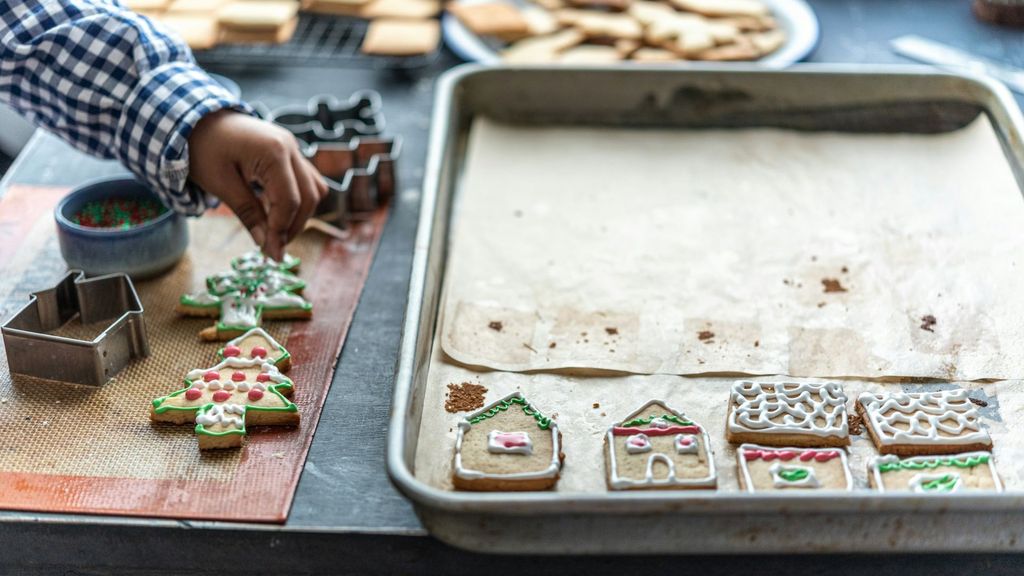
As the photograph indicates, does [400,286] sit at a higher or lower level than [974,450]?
lower

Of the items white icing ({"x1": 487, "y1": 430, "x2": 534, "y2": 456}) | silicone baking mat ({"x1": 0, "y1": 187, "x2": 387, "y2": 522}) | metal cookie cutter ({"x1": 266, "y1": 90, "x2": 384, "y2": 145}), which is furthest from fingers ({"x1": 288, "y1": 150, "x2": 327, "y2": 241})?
white icing ({"x1": 487, "y1": 430, "x2": 534, "y2": 456})

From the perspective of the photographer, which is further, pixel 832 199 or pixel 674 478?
pixel 832 199

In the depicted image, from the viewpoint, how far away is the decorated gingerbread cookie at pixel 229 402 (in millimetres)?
1157

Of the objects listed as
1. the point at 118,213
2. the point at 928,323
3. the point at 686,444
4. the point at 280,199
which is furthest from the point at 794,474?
the point at 118,213

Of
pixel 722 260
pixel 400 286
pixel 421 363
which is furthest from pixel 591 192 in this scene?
pixel 421 363

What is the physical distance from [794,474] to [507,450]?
297 millimetres

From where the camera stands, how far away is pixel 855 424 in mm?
1181

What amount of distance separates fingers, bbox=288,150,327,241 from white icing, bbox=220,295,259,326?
11 centimetres

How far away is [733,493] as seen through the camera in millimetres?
959

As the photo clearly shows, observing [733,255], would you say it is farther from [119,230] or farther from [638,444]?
[119,230]

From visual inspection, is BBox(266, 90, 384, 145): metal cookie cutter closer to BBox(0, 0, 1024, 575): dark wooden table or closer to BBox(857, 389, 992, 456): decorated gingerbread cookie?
BBox(0, 0, 1024, 575): dark wooden table

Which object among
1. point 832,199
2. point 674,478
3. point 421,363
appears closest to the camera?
point 674,478

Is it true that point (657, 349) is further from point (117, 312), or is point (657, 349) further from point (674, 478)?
point (117, 312)

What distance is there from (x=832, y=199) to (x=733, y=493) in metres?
0.82
